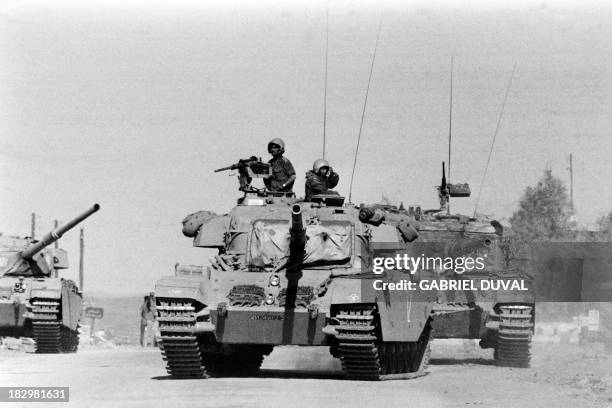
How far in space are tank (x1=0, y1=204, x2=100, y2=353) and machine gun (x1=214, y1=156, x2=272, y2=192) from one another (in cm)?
777

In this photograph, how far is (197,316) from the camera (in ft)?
67.1

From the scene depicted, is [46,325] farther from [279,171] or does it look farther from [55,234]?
[279,171]

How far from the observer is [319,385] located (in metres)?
19.0

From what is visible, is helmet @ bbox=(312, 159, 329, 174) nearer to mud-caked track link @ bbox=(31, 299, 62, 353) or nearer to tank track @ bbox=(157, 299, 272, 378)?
tank track @ bbox=(157, 299, 272, 378)

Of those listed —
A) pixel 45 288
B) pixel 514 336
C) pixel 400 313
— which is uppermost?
pixel 400 313

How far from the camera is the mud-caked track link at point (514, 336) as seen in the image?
2667 centimetres

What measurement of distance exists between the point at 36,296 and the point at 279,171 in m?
10.7

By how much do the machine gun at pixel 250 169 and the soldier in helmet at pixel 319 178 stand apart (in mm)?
882

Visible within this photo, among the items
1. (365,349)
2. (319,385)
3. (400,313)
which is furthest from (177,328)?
(400,313)

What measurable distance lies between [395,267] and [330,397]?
17.1 feet

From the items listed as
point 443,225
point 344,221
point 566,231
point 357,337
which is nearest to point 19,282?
point 443,225

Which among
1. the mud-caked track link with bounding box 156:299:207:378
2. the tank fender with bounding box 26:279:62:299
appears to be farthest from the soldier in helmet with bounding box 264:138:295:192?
the tank fender with bounding box 26:279:62:299

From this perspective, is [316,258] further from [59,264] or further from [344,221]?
[59,264]

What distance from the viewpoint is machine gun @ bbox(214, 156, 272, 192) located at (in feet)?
81.6
